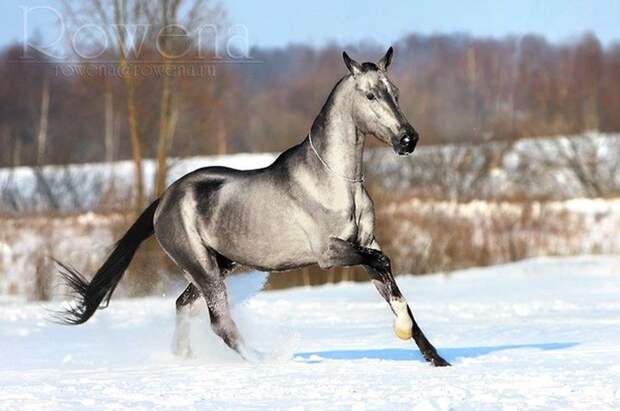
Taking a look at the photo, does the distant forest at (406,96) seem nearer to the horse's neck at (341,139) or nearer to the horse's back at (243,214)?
the horse's back at (243,214)

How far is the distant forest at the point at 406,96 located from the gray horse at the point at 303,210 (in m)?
16.9

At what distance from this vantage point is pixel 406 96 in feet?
103

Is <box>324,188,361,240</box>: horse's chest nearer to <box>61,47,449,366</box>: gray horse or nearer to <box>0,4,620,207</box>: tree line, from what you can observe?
<box>61,47,449,366</box>: gray horse

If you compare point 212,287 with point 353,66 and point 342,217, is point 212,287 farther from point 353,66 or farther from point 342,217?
point 353,66

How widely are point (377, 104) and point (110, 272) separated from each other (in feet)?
7.72

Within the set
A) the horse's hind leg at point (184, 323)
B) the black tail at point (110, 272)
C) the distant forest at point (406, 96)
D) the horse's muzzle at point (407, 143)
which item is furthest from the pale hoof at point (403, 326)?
the distant forest at point (406, 96)

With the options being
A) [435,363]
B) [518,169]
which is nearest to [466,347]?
[435,363]

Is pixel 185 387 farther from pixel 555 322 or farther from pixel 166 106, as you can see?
pixel 166 106

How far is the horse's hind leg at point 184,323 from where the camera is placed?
23.9 ft

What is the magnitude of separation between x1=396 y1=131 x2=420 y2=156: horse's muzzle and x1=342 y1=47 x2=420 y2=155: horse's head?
24 mm

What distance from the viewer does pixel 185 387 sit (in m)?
5.71

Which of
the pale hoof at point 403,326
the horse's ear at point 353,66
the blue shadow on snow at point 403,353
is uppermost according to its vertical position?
the horse's ear at point 353,66

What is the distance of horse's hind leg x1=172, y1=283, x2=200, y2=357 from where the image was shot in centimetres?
729

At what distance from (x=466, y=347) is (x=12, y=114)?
29.3m
